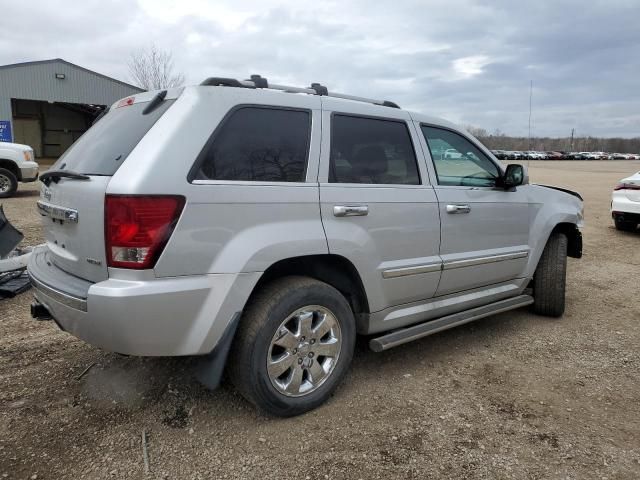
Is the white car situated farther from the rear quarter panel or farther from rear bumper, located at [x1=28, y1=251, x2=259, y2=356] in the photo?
rear bumper, located at [x1=28, y1=251, x2=259, y2=356]

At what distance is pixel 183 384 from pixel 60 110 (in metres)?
37.0

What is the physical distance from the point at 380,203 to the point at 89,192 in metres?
1.64

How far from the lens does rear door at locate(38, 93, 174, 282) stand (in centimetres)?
244

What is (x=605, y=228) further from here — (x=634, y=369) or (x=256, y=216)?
(x=256, y=216)

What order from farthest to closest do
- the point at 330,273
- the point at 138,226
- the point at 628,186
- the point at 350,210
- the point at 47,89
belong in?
the point at 47,89, the point at 628,186, the point at 330,273, the point at 350,210, the point at 138,226

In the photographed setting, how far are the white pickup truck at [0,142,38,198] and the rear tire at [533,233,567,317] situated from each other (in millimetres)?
12126

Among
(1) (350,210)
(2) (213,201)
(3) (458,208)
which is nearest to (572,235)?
(3) (458,208)

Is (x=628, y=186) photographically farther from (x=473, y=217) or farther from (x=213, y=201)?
(x=213, y=201)

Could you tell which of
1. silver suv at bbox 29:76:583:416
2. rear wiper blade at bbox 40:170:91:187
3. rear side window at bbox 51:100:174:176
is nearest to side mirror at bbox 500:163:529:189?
silver suv at bbox 29:76:583:416

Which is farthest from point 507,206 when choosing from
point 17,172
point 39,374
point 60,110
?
point 60,110

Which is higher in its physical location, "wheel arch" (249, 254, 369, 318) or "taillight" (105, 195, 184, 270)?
"taillight" (105, 195, 184, 270)

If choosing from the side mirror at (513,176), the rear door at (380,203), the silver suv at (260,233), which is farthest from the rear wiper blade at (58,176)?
the side mirror at (513,176)

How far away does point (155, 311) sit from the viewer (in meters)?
2.34

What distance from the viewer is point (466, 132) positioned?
3961 mm
